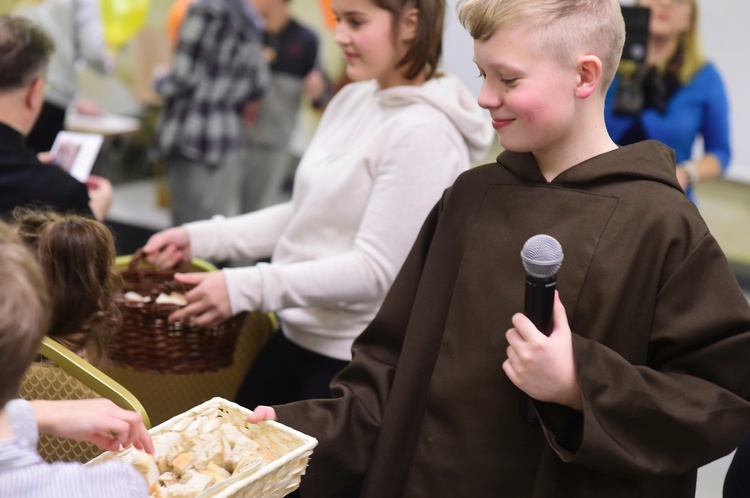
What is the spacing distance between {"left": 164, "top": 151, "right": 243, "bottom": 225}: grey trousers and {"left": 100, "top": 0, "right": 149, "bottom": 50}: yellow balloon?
6.83 feet

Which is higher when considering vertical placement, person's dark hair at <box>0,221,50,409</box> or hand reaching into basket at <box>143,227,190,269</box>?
person's dark hair at <box>0,221,50,409</box>

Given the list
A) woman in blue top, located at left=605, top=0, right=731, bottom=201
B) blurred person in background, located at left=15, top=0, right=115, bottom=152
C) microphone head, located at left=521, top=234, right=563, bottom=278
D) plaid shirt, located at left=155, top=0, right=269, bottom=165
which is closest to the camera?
microphone head, located at left=521, top=234, right=563, bottom=278

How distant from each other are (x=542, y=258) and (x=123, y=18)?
5.94 metres

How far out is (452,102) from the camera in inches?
90.7

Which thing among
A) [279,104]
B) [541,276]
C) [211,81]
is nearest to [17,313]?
[541,276]

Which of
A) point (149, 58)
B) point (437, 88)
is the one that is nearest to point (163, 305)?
point (437, 88)

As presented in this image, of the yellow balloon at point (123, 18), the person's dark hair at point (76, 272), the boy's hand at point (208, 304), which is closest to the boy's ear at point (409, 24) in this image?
the boy's hand at point (208, 304)

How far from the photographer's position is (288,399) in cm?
245

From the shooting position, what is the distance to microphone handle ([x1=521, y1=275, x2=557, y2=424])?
1.38 m

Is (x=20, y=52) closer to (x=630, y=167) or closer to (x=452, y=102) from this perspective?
(x=452, y=102)

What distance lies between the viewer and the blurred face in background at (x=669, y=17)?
403cm

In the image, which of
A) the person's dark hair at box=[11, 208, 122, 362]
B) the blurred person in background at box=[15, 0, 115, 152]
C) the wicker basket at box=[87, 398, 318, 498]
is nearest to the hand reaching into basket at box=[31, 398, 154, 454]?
the wicker basket at box=[87, 398, 318, 498]

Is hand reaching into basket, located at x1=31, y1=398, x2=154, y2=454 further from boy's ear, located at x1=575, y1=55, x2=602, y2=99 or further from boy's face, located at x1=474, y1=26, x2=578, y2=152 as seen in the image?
boy's ear, located at x1=575, y1=55, x2=602, y2=99

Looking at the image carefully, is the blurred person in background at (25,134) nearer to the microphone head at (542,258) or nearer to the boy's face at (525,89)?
the boy's face at (525,89)
